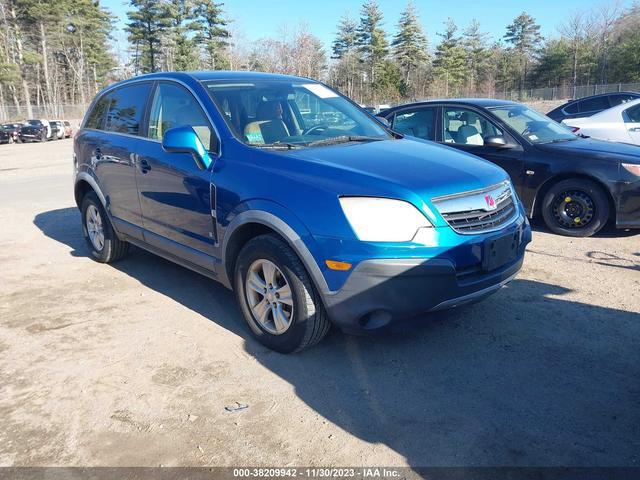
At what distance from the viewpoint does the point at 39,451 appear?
273 cm

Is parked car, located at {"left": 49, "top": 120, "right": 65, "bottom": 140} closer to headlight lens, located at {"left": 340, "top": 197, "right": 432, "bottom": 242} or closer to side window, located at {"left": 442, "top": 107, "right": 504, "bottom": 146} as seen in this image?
side window, located at {"left": 442, "top": 107, "right": 504, "bottom": 146}

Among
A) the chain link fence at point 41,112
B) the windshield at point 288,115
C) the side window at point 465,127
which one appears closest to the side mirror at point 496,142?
the side window at point 465,127

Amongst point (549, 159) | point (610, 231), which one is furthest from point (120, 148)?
point (610, 231)

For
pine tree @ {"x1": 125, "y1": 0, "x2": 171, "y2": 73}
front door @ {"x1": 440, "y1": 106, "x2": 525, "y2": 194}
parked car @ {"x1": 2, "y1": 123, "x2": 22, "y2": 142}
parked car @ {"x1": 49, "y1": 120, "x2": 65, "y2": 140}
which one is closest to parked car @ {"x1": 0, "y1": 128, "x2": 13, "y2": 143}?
parked car @ {"x1": 2, "y1": 123, "x2": 22, "y2": 142}

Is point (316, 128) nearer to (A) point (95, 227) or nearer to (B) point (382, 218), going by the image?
(B) point (382, 218)

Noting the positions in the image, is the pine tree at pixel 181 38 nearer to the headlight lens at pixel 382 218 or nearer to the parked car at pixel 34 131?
the parked car at pixel 34 131

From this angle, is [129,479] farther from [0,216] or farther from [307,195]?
[0,216]

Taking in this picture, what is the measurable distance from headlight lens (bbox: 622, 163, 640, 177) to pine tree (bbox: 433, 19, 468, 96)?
214ft

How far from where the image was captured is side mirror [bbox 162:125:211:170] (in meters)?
3.75

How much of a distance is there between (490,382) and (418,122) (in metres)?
4.76

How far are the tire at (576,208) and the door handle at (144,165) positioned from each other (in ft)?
14.9

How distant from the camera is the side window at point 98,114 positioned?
560 cm

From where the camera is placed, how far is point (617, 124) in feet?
33.5

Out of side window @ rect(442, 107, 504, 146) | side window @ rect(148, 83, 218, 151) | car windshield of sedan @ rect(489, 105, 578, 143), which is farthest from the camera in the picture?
side window @ rect(442, 107, 504, 146)
